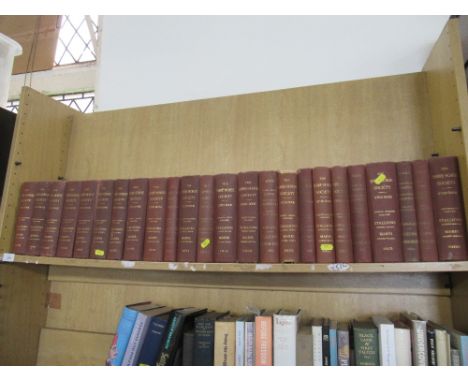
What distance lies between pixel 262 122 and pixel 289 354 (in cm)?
76

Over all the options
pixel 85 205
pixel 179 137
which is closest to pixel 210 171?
pixel 179 137

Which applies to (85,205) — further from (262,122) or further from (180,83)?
(180,83)

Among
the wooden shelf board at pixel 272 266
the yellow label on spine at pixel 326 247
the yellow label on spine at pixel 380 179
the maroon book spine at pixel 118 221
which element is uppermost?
the yellow label on spine at pixel 380 179

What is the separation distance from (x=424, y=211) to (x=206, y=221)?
0.56 meters

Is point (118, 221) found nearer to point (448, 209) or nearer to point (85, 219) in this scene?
point (85, 219)

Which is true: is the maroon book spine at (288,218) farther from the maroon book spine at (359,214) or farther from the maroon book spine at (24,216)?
the maroon book spine at (24,216)

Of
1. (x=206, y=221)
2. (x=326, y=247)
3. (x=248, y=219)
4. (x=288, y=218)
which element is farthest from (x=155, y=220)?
(x=326, y=247)

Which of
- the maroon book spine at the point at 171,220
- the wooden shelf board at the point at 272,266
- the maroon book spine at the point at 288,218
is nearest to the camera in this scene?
the wooden shelf board at the point at 272,266

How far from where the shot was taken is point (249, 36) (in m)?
1.57

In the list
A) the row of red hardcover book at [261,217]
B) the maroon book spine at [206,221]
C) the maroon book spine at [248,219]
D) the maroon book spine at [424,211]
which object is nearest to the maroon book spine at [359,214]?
the row of red hardcover book at [261,217]

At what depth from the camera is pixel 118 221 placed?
1032 millimetres

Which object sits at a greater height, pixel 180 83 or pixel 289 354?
pixel 180 83

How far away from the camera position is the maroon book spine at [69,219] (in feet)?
3.46
